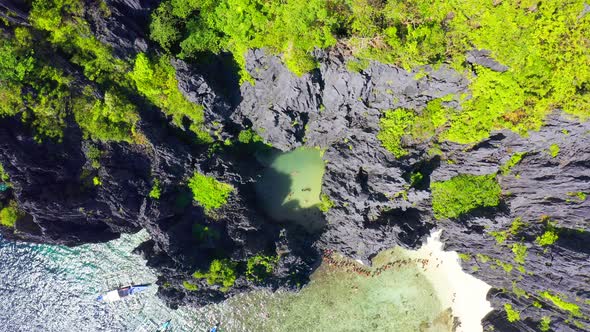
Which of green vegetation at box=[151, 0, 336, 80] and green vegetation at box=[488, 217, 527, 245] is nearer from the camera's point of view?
green vegetation at box=[151, 0, 336, 80]

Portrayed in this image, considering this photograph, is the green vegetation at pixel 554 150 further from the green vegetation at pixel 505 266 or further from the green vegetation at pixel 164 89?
the green vegetation at pixel 164 89

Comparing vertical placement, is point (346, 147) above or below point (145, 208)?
above

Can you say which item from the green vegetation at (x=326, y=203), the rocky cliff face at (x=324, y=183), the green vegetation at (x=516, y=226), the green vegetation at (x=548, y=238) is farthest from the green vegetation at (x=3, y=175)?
the green vegetation at (x=548, y=238)

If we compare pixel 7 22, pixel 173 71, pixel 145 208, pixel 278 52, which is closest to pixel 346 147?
pixel 278 52

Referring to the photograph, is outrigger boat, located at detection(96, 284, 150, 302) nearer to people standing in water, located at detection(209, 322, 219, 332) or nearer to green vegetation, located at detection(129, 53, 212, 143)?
people standing in water, located at detection(209, 322, 219, 332)

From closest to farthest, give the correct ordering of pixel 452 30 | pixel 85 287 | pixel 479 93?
pixel 452 30
pixel 479 93
pixel 85 287

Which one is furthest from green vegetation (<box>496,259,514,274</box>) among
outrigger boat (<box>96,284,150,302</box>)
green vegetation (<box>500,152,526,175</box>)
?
outrigger boat (<box>96,284,150,302</box>)

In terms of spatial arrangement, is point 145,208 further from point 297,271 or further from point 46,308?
point 46,308
